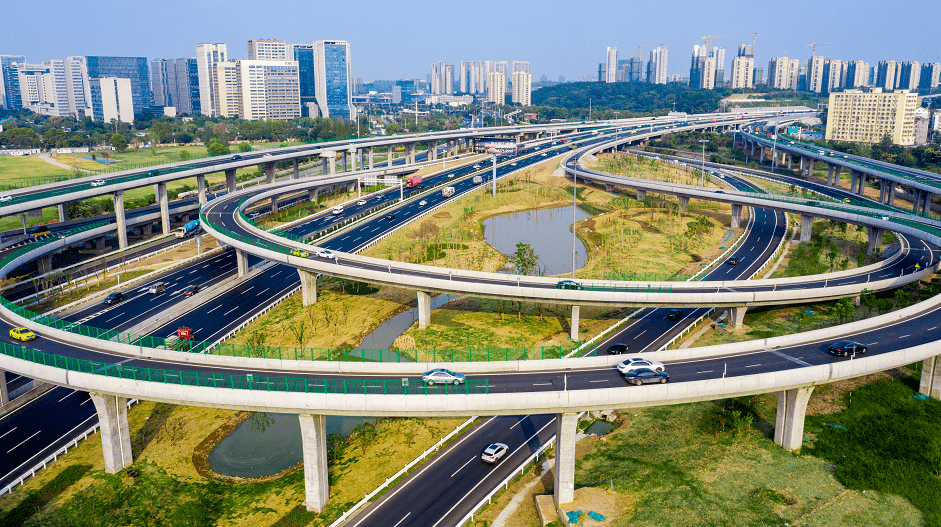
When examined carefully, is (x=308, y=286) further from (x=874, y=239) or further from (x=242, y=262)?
(x=874, y=239)

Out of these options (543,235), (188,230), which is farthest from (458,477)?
(188,230)

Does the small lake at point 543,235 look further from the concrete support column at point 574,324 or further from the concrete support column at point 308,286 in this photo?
the concrete support column at point 308,286

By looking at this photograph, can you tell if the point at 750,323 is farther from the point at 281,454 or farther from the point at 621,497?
the point at 281,454

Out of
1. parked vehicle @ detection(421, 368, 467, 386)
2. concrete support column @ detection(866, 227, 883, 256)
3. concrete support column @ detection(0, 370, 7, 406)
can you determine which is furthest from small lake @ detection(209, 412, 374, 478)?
concrete support column @ detection(866, 227, 883, 256)

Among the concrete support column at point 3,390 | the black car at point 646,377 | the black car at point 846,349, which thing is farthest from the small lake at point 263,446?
the black car at point 846,349

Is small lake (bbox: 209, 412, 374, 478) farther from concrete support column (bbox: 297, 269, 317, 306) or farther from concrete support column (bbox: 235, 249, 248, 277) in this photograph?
concrete support column (bbox: 235, 249, 248, 277)

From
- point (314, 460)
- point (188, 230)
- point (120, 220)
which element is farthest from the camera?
point (188, 230)
